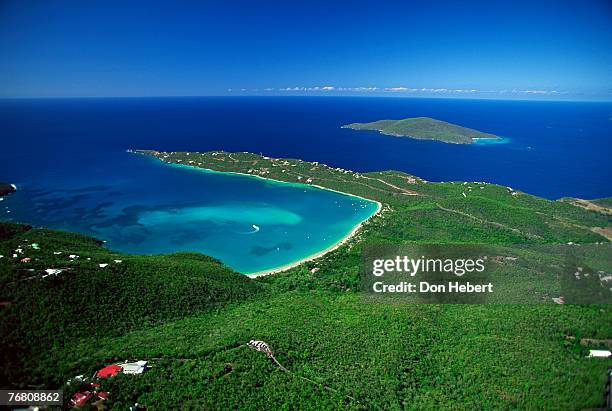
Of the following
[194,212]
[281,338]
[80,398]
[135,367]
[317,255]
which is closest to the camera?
[80,398]

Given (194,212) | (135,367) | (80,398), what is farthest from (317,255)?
(80,398)

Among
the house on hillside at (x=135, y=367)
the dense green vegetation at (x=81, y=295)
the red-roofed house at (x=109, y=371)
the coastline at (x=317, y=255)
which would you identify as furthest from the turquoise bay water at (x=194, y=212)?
the red-roofed house at (x=109, y=371)

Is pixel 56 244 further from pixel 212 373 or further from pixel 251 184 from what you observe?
pixel 251 184

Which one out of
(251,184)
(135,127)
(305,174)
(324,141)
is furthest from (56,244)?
(135,127)

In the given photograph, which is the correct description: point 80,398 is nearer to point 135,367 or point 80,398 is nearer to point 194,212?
point 135,367

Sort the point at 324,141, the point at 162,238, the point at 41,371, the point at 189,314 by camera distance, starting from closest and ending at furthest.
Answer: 1. the point at 41,371
2. the point at 189,314
3. the point at 162,238
4. the point at 324,141

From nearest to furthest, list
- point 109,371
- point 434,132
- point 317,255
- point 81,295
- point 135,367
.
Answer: point 109,371 → point 135,367 → point 81,295 → point 317,255 → point 434,132

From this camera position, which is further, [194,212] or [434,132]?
[434,132]
